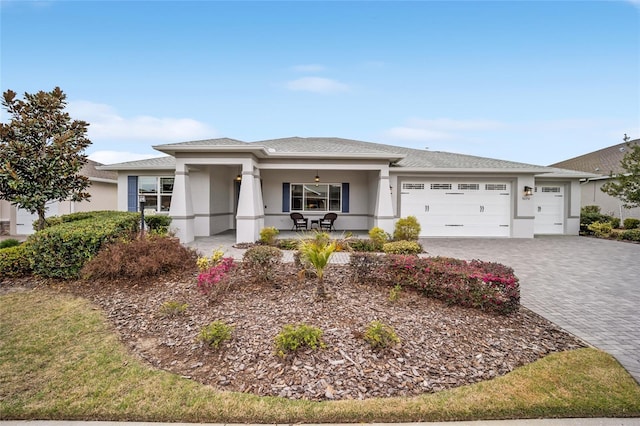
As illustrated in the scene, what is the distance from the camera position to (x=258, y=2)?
8.79m

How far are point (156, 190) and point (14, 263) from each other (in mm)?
7049

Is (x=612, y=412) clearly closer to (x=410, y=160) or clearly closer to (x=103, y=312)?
(x=103, y=312)

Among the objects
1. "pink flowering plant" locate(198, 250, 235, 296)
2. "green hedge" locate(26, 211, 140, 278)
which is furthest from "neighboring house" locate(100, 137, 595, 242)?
"pink flowering plant" locate(198, 250, 235, 296)

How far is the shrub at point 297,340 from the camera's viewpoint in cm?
316

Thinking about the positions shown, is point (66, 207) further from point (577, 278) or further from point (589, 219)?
point (589, 219)

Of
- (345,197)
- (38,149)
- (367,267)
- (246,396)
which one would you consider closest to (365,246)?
(367,267)

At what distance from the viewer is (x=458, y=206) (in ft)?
42.3

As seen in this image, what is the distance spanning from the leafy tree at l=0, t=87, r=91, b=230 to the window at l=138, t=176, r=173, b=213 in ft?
17.7

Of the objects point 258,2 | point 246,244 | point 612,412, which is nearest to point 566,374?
point 612,412

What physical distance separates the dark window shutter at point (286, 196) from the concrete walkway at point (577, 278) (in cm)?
358

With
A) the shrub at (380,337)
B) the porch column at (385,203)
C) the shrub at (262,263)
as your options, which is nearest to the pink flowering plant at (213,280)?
the shrub at (262,263)

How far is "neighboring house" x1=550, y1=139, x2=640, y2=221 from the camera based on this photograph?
656 inches

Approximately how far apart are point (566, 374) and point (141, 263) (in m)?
6.43

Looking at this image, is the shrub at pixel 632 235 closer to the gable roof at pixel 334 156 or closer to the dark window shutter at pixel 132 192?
the gable roof at pixel 334 156
